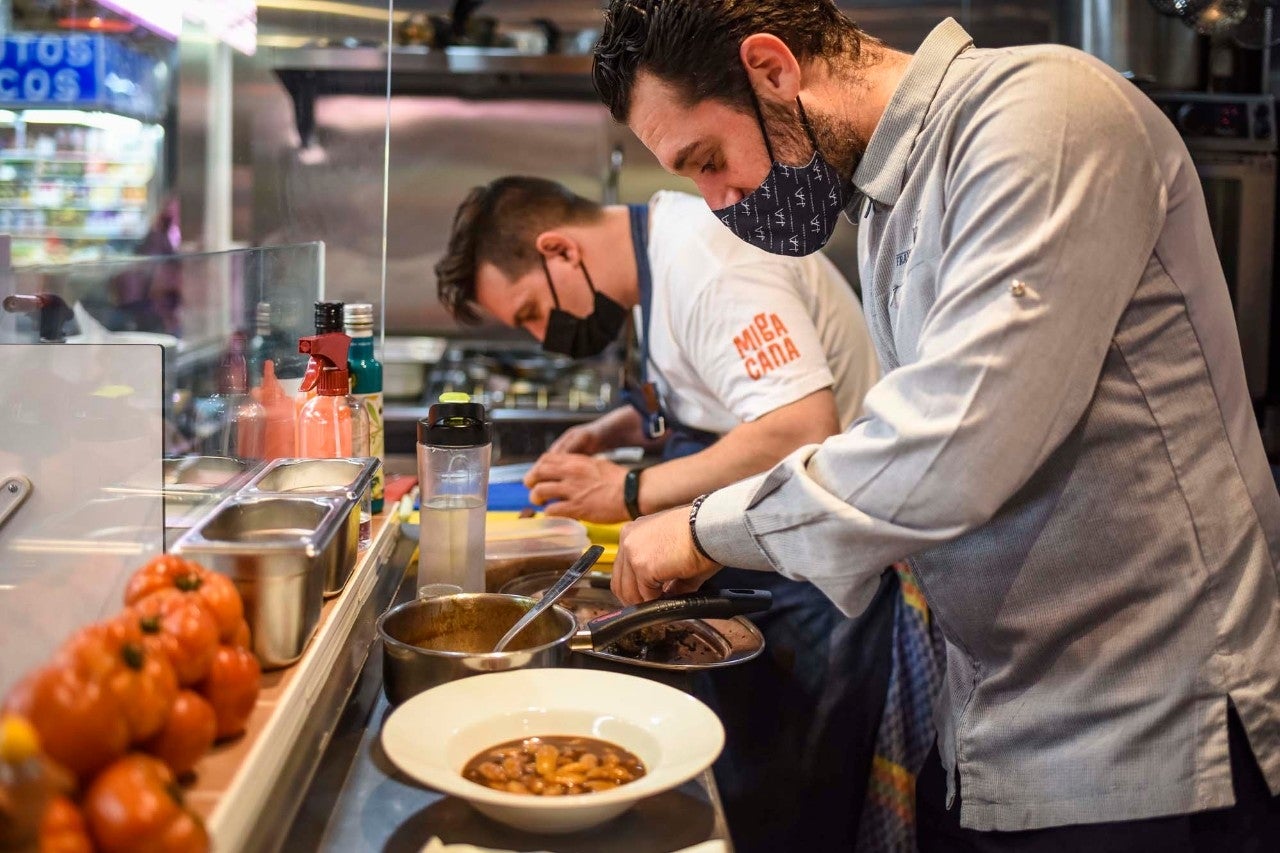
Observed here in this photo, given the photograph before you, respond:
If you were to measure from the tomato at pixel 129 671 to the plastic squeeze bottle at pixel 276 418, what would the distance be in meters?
0.83

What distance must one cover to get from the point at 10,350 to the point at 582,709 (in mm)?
746

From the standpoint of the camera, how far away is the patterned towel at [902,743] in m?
2.06

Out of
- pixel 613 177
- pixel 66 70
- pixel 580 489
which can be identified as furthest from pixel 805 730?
pixel 66 70

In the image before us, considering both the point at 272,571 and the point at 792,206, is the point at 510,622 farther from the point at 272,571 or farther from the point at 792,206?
the point at 792,206

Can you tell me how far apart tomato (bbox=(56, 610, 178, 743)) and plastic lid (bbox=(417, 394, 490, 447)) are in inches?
29.8

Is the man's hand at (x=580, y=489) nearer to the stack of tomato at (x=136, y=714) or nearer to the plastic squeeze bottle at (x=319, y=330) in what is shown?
the plastic squeeze bottle at (x=319, y=330)

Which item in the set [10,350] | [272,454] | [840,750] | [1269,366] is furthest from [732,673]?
[1269,366]

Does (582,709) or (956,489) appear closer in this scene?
(956,489)

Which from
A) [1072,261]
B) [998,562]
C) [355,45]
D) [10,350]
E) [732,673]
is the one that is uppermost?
[355,45]

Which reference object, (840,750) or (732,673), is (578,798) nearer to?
(732,673)

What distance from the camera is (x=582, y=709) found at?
1215 millimetres

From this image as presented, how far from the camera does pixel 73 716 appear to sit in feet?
2.43

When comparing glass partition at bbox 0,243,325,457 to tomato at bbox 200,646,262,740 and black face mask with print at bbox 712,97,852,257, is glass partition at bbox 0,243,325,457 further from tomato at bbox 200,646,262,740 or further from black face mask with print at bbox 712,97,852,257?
black face mask with print at bbox 712,97,852,257

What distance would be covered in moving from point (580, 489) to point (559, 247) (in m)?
0.59
